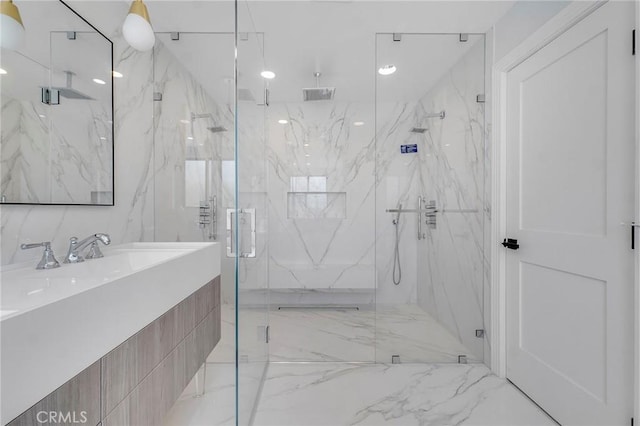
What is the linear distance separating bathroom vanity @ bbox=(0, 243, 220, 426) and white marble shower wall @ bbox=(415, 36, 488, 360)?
182 centimetres

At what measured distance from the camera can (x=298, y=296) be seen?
347 cm

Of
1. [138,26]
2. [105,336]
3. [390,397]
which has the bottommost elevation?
[390,397]

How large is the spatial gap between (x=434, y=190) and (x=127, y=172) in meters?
2.18

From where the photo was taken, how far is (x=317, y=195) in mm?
3557

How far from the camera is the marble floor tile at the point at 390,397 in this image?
1716 millimetres

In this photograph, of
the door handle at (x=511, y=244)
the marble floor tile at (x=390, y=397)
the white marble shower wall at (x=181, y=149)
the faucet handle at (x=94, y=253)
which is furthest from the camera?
the door handle at (x=511, y=244)

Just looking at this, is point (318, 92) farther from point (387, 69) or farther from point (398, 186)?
point (398, 186)

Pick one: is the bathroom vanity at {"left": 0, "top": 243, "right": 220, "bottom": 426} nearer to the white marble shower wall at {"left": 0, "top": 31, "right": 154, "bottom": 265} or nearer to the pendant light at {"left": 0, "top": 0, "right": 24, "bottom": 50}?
the white marble shower wall at {"left": 0, "top": 31, "right": 154, "bottom": 265}

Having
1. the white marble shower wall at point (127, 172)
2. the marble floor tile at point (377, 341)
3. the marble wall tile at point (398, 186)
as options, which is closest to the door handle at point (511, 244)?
the marble wall tile at point (398, 186)

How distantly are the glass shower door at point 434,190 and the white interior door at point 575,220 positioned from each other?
30cm

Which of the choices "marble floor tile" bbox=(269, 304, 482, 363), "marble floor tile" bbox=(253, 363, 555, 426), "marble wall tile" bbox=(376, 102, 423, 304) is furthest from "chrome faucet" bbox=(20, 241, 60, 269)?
"marble wall tile" bbox=(376, 102, 423, 304)

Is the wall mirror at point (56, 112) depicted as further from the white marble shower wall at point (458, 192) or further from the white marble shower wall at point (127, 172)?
the white marble shower wall at point (458, 192)

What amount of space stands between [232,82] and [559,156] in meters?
1.83

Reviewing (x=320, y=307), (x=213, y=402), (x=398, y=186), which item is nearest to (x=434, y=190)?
(x=398, y=186)
